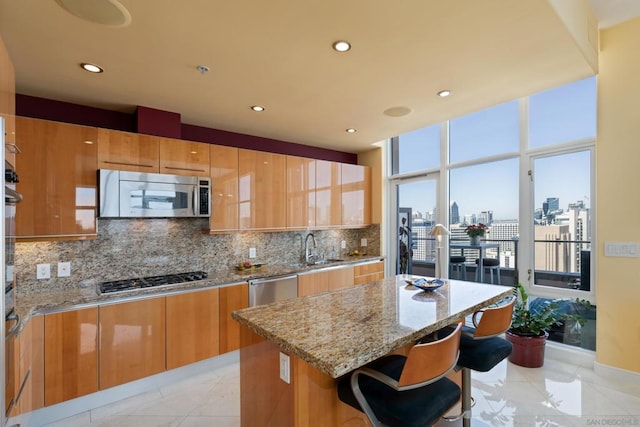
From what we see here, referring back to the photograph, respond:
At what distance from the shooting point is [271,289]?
343 cm

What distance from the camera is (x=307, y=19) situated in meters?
1.75

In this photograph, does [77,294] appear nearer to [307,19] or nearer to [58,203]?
[58,203]

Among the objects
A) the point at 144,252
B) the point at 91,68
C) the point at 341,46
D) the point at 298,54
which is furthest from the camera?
the point at 144,252

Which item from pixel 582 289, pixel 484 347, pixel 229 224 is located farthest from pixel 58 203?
pixel 582 289

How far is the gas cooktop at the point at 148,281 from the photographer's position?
2642 mm

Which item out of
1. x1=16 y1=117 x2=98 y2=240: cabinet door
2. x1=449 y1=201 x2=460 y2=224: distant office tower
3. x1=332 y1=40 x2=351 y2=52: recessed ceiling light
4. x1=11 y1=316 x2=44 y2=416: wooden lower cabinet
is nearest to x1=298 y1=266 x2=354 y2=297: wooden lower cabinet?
x1=449 y1=201 x2=460 y2=224: distant office tower

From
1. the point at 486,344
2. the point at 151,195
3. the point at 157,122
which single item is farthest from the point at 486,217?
the point at 157,122

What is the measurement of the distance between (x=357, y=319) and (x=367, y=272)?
2.95 meters

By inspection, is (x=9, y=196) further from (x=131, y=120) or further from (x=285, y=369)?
(x=131, y=120)

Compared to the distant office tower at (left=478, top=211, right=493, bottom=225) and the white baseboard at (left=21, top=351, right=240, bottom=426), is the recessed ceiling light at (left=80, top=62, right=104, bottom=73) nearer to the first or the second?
the white baseboard at (left=21, top=351, right=240, bottom=426)

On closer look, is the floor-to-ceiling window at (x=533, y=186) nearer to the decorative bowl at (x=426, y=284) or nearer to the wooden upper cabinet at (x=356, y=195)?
the wooden upper cabinet at (x=356, y=195)

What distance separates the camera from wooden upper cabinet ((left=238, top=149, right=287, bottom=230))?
3572 millimetres

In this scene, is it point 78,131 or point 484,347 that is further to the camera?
point 78,131

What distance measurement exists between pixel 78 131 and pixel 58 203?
0.61 metres
